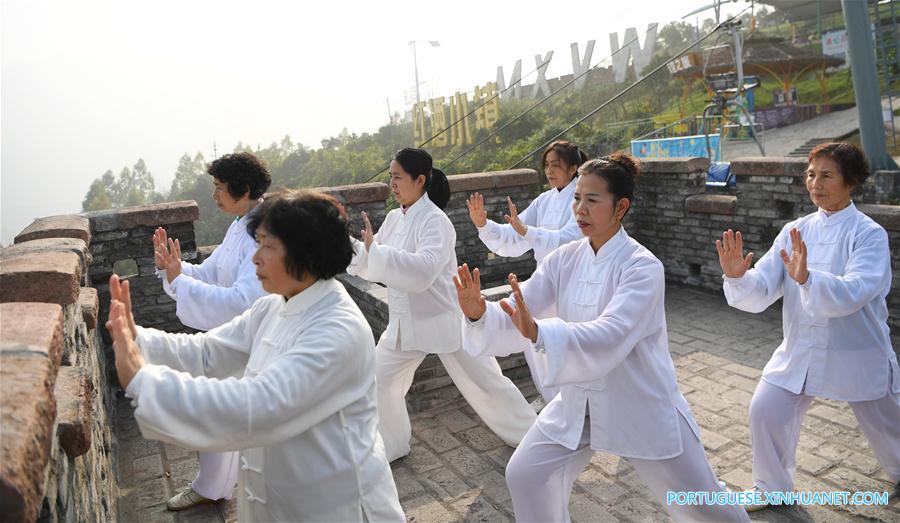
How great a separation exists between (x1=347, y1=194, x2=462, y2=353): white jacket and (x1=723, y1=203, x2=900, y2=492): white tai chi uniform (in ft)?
5.18

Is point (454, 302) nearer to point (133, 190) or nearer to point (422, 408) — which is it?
point (422, 408)

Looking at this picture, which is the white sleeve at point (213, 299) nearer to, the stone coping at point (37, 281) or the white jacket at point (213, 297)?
the white jacket at point (213, 297)

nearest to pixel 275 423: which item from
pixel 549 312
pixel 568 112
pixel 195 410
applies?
pixel 195 410

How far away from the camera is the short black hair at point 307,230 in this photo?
2.05m

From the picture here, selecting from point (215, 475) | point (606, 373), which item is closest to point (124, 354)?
point (606, 373)

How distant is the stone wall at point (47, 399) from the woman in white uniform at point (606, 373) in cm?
140

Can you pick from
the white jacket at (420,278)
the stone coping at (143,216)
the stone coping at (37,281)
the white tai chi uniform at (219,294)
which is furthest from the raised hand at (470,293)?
the stone coping at (143,216)

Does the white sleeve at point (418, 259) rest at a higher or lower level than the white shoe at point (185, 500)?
higher

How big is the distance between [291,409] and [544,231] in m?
3.52

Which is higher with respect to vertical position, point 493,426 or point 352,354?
point 352,354

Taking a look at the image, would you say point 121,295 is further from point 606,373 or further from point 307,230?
point 606,373

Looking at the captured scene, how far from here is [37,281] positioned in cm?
255

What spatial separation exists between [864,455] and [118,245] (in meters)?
5.54

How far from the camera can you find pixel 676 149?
14539 millimetres
